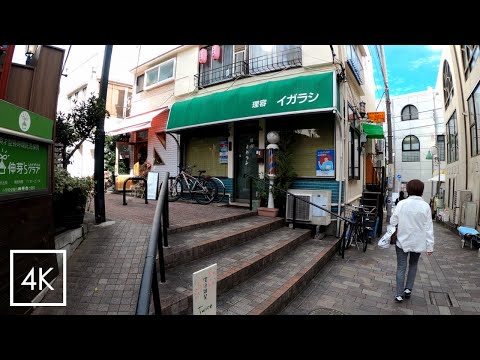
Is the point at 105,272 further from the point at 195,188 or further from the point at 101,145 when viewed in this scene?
the point at 195,188

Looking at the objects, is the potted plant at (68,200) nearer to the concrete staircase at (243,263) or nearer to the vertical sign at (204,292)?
the concrete staircase at (243,263)

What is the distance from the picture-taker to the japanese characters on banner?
30.1ft

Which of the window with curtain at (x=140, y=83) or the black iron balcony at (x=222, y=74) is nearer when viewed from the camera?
the black iron balcony at (x=222, y=74)

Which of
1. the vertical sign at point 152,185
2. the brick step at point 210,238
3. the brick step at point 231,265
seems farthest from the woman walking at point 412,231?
the vertical sign at point 152,185

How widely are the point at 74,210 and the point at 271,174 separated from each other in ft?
16.3

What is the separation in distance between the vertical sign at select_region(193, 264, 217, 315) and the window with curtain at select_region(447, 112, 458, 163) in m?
15.2

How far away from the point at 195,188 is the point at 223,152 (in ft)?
5.48

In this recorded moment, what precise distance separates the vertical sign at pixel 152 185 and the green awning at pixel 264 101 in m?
2.04

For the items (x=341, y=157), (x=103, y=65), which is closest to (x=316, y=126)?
(x=341, y=157)

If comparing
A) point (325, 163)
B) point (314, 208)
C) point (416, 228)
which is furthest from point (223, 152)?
point (416, 228)

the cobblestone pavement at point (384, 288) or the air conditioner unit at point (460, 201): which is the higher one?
the air conditioner unit at point (460, 201)

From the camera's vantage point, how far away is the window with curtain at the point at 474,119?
921 centimetres

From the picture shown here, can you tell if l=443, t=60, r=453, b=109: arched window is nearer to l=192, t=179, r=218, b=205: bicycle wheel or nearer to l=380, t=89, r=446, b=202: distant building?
l=380, t=89, r=446, b=202: distant building

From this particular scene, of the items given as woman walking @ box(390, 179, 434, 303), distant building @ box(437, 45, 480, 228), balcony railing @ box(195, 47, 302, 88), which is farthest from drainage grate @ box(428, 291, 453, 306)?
balcony railing @ box(195, 47, 302, 88)
